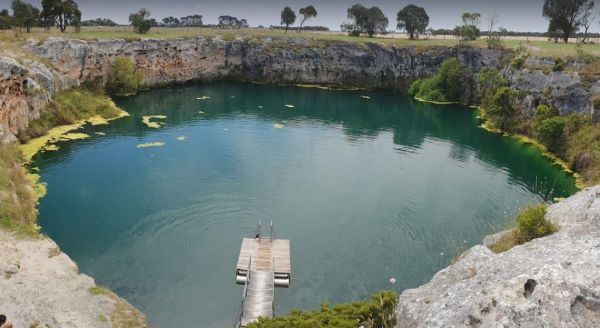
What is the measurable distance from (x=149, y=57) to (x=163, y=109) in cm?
2786

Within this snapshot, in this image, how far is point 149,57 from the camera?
118312 millimetres

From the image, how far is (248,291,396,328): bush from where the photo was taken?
61.3 ft

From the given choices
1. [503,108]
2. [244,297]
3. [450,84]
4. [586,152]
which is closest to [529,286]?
[244,297]

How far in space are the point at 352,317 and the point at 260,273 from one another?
681 inches

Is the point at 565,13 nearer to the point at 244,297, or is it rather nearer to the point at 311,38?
the point at 311,38

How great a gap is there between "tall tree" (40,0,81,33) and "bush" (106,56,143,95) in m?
18.1

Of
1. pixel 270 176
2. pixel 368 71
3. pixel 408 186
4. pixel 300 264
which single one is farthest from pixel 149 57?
pixel 300 264

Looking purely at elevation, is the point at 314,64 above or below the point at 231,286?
above

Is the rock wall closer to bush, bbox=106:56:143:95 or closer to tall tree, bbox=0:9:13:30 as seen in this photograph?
bush, bbox=106:56:143:95

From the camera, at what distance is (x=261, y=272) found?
1414 inches

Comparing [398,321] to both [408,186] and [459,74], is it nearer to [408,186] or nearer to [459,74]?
[408,186]

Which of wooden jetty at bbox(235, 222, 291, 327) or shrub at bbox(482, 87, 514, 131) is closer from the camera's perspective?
wooden jetty at bbox(235, 222, 291, 327)

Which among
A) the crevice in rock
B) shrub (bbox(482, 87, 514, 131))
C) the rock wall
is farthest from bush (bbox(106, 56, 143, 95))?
the crevice in rock

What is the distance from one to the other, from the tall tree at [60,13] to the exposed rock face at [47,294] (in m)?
92.7
